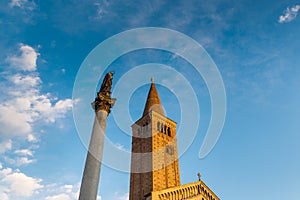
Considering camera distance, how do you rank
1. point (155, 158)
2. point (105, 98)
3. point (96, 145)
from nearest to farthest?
point (96, 145)
point (105, 98)
point (155, 158)

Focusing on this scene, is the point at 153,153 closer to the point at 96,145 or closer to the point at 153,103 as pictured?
the point at 153,103

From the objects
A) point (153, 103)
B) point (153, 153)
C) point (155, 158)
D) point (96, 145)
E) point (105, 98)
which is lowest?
point (96, 145)

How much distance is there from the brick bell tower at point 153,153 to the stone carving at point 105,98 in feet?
65.8

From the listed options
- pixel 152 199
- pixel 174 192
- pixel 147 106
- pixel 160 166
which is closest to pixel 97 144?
pixel 152 199

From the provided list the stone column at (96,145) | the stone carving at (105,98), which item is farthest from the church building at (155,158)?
the stone column at (96,145)

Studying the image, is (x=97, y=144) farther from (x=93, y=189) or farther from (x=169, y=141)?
(x=169, y=141)

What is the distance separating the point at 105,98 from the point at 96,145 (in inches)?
85.5

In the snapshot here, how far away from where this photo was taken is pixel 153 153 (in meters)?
32.4

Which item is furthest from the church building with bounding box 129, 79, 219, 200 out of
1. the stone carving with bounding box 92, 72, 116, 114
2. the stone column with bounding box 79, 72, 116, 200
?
the stone column with bounding box 79, 72, 116, 200

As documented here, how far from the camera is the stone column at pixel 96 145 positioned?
8398mm

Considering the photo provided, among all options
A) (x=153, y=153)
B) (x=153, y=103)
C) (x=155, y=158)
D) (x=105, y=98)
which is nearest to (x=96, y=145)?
(x=105, y=98)

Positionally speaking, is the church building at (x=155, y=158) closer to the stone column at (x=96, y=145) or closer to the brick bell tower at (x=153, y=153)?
the brick bell tower at (x=153, y=153)

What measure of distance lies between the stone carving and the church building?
1617cm

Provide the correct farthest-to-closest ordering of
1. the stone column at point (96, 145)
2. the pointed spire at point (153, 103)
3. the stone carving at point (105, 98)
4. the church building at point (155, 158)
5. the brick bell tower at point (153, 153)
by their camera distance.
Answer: the pointed spire at point (153, 103), the brick bell tower at point (153, 153), the church building at point (155, 158), the stone carving at point (105, 98), the stone column at point (96, 145)
